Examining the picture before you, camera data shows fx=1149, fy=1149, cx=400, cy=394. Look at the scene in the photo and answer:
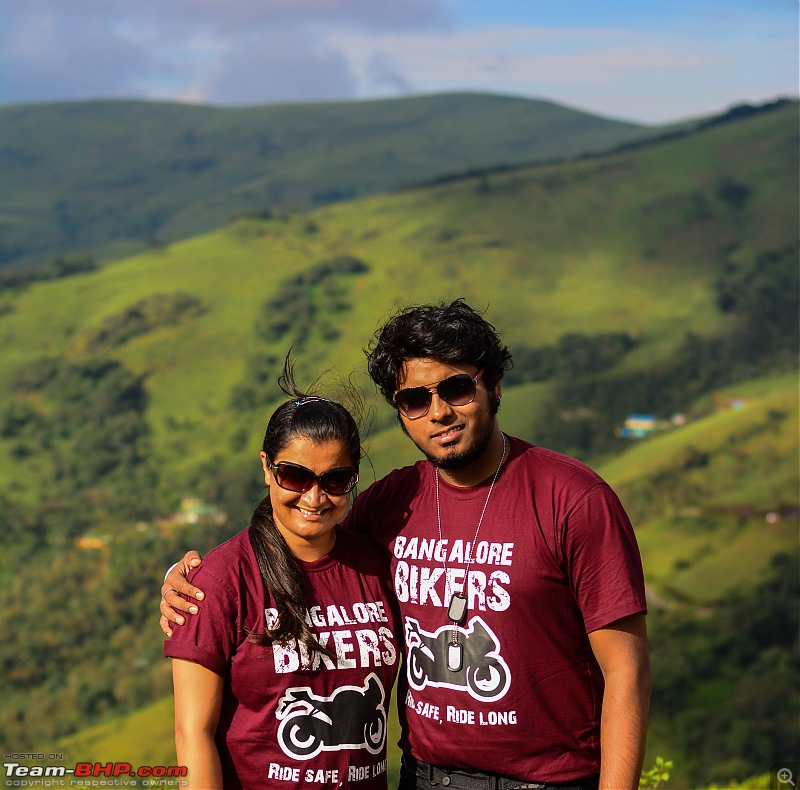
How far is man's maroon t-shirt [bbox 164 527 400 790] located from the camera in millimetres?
3467

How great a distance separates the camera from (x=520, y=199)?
11006cm

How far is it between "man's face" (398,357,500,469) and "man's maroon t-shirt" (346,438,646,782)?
154mm

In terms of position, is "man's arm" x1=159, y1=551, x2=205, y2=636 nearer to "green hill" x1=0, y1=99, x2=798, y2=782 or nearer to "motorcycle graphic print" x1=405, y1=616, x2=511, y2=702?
"motorcycle graphic print" x1=405, y1=616, x2=511, y2=702

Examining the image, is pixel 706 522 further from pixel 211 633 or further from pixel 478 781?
pixel 211 633

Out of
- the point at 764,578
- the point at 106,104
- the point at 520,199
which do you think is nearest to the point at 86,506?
the point at 764,578

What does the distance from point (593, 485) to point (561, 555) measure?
239 mm

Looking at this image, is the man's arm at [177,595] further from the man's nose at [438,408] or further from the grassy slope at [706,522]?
the grassy slope at [706,522]

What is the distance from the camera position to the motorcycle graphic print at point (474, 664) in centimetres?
359

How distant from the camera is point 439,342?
149 inches

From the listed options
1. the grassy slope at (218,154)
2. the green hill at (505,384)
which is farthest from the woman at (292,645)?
the grassy slope at (218,154)

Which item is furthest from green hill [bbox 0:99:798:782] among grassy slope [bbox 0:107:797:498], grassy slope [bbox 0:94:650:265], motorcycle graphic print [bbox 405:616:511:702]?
motorcycle graphic print [bbox 405:616:511:702]

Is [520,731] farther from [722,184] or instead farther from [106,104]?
[106,104]

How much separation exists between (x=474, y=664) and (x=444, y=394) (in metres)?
0.87

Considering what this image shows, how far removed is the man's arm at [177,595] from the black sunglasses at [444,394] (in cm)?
85
